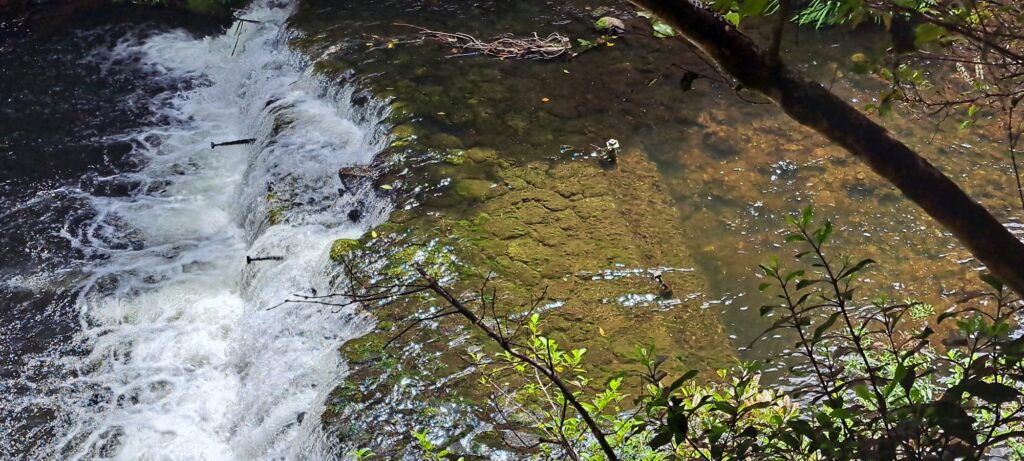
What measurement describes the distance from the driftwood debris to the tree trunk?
16.9 ft

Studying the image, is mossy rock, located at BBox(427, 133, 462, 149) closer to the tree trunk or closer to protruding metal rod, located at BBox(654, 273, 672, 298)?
protruding metal rod, located at BBox(654, 273, 672, 298)

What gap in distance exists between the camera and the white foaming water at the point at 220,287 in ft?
12.7

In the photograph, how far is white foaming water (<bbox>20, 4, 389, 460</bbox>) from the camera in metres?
3.86

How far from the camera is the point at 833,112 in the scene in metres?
1.27

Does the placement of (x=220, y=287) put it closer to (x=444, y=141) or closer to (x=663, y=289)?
(x=444, y=141)

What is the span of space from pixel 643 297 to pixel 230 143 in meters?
3.95

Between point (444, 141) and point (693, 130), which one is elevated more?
point (693, 130)

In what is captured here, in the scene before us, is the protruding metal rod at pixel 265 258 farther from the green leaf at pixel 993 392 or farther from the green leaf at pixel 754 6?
the green leaf at pixel 993 392

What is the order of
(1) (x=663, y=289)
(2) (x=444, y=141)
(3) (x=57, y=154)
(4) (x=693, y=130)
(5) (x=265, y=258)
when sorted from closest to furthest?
(1) (x=663, y=289) → (5) (x=265, y=258) → (2) (x=444, y=141) → (4) (x=693, y=130) → (3) (x=57, y=154)

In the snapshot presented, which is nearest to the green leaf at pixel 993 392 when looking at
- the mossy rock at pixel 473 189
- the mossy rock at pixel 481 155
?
the mossy rock at pixel 473 189

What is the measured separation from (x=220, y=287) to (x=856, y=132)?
451cm

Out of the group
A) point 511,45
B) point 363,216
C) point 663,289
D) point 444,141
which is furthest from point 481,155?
point 511,45

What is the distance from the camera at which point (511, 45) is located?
6.49m

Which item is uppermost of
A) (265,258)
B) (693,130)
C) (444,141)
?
(693,130)
